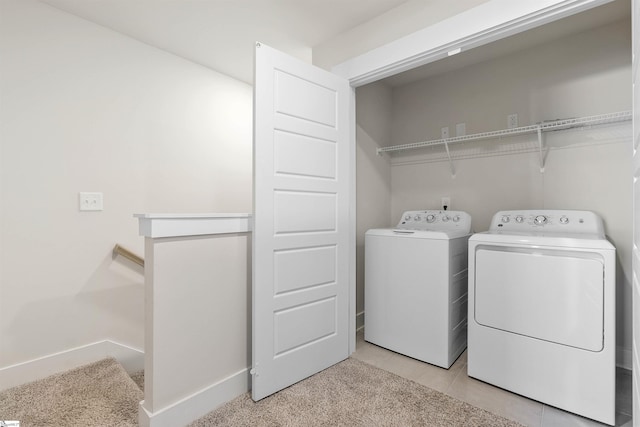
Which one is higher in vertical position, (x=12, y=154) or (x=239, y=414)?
(x=12, y=154)

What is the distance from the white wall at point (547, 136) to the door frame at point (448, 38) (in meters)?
1.02

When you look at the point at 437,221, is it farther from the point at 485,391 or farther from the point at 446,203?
the point at 485,391

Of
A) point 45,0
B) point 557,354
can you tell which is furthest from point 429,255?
point 45,0

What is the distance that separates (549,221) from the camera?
2.13 m

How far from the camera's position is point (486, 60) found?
2.66 metres

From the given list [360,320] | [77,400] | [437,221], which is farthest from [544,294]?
[77,400]

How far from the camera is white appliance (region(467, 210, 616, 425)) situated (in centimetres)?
152

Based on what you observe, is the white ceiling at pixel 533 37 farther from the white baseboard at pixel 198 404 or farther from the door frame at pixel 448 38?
the white baseboard at pixel 198 404

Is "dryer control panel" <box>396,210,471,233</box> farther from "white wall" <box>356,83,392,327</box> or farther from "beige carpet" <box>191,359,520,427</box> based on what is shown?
"beige carpet" <box>191,359,520,427</box>

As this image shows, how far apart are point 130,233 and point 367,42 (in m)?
2.22

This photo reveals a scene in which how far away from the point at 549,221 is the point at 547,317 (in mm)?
789

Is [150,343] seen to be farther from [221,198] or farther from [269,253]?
[221,198]

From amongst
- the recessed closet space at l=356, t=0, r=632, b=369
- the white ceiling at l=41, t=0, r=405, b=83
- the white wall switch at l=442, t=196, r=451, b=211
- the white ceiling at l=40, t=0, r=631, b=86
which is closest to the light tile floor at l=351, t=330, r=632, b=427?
the recessed closet space at l=356, t=0, r=632, b=369

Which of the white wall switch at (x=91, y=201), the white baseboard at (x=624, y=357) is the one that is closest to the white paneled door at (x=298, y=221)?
the white wall switch at (x=91, y=201)
